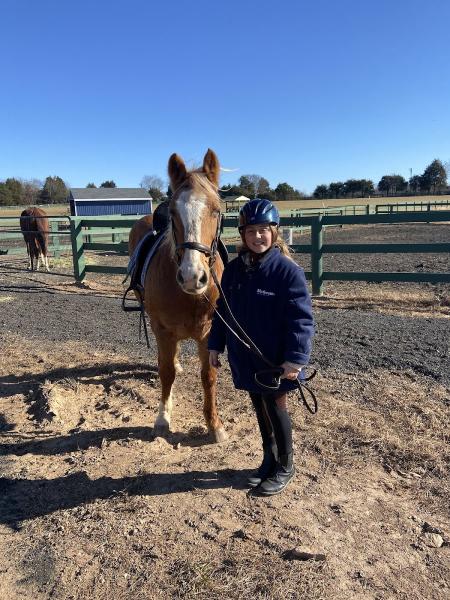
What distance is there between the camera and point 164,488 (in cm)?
288

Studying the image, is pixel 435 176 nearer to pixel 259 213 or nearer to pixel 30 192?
pixel 30 192

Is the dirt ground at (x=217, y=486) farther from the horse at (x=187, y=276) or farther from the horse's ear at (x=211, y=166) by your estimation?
the horse's ear at (x=211, y=166)

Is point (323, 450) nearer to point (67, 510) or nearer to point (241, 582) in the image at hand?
point (241, 582)

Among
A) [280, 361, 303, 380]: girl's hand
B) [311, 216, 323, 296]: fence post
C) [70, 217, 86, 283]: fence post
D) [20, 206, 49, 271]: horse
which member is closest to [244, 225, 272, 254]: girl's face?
[280, 361, 303, 380]: girl's hand

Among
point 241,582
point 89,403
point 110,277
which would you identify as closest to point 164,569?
point 241,582

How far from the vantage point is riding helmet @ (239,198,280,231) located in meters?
2.53

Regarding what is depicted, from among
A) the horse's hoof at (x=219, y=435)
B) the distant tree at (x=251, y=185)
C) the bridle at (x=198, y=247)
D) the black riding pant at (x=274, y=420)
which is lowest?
the horse's hoof at (x=219, y=435)

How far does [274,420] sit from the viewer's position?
2.76m

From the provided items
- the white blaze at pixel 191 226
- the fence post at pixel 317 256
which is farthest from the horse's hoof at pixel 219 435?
the fence post at pixel 317 256

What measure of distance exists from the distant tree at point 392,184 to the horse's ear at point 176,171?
3338 inches

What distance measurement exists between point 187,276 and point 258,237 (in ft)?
1.50

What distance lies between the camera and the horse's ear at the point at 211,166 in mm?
3191

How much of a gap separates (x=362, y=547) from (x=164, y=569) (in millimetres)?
999

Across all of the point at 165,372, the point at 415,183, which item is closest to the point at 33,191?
the point at 415,183
